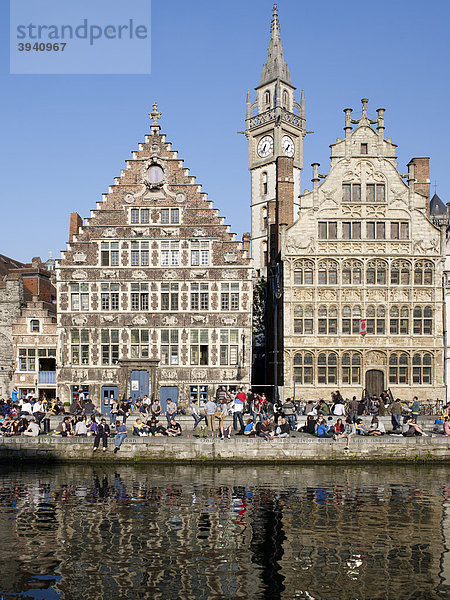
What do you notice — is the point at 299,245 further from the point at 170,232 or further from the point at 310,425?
the point at 310,425

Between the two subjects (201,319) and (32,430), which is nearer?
(32,430)

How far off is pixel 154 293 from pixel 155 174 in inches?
290

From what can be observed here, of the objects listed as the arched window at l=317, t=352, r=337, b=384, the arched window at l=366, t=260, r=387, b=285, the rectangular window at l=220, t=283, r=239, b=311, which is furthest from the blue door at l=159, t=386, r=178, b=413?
the arched window at l=366, t=260, r=387, b=285

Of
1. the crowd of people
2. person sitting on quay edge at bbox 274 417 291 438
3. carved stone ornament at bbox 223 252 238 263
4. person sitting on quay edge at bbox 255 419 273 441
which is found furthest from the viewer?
carved stone ornament at bbox 223 252 238 263

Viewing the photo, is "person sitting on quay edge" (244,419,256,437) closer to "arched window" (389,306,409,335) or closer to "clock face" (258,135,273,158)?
"arched window" (389,306,409,335)

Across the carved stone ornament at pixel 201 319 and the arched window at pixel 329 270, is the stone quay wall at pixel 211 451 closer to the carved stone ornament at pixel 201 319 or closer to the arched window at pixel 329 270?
the carved stone ornament at pixel 201 319

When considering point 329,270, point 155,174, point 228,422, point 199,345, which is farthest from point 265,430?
point 155,174

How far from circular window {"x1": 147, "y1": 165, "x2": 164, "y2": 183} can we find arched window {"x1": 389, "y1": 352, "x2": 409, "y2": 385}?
705 inches

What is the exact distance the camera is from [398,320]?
3925 centimetres

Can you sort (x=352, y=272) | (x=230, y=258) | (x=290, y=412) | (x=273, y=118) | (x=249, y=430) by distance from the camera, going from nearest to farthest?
1. (x=249, y=430)
2. (x=290, y=412)
3. (x=230, y=258)
4. (x=352, y=272)
5. (x=273, y=118)

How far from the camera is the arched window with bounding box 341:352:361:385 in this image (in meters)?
39.0

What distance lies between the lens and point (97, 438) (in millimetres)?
26891

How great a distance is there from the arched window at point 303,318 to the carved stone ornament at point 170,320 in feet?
24.0

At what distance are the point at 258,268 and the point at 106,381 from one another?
107 feet
